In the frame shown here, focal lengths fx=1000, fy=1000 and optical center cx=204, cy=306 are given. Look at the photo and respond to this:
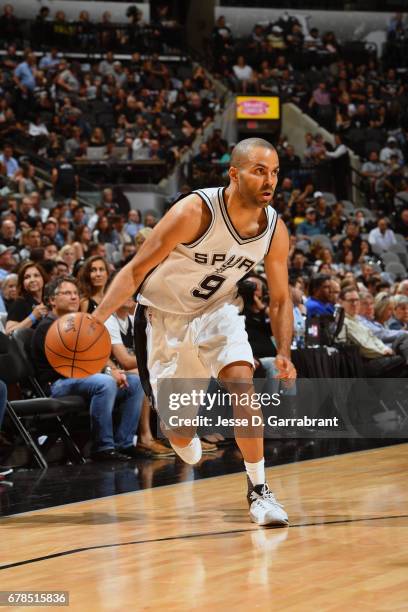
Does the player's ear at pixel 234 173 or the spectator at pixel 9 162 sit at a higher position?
the spectator at pixel 9 162

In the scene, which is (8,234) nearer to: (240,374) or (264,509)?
(240,374)

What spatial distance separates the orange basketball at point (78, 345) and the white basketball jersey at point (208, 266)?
353 mm

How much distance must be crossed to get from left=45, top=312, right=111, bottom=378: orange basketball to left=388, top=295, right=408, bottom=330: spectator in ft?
18.6

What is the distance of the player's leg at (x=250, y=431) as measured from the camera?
457 centimetres

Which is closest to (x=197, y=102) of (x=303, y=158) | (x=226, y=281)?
(x=303, y=158)

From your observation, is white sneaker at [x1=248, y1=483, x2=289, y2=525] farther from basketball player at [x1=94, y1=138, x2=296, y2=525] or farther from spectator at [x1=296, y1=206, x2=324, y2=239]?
spectator at [x1=296, y1=206, x2=324, y2=239]

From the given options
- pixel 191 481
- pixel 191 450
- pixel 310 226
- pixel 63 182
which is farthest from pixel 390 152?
pixel 191 450

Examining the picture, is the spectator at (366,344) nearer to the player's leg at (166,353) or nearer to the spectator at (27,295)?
the spectator at (27,295)

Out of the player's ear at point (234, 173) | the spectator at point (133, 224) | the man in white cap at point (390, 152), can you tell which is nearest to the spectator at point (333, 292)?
the player's ear at point (234, 173)

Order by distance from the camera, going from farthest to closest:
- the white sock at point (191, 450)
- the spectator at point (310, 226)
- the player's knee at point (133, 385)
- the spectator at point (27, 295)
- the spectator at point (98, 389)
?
the spectator at point (310, 226), the spectator at point (27, 295), the player's knee at point (133, 385), the spectator at point (98, 389), the white sock at point (191, 450)

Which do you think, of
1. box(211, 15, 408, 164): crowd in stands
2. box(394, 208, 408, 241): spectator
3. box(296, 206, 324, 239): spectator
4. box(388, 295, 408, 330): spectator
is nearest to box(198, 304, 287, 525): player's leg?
box(388, 295, 408, 330): spectator

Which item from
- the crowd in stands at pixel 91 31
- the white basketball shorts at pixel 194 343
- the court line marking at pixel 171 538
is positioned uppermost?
the crowd in stands at pixel 91 31

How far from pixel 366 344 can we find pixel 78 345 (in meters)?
4.81

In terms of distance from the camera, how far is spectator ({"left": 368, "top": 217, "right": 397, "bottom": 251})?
15742 millimetres
